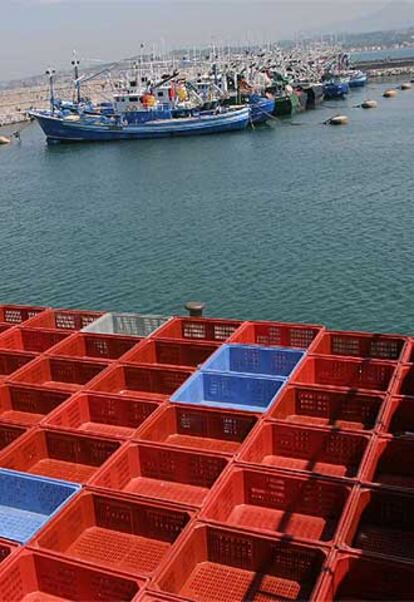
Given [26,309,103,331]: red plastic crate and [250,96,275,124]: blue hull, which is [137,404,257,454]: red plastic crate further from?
[250,96,275,124]: blue hull

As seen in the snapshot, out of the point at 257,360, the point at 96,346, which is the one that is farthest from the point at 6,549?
the point at 96,346

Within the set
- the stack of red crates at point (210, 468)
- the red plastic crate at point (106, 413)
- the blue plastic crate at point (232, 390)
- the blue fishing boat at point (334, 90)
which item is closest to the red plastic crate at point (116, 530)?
the stack of red crates at point (210, 468)

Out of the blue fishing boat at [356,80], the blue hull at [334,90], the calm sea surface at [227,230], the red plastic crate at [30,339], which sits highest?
the blue fishing boat at [356,80]

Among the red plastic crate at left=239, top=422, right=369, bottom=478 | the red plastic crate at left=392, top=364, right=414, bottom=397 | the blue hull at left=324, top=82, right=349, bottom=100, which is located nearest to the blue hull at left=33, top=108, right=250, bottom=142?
the blue hull at left=324, top=82, right=349, bottom=100

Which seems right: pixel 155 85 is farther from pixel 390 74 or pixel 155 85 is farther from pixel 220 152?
pixel 390 74

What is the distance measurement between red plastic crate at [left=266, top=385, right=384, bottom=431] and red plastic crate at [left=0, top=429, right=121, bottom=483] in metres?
2.89

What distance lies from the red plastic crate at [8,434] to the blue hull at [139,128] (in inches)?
2441

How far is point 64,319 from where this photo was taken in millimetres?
15805

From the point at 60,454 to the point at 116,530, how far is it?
2252 millimetres

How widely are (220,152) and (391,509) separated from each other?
5412cm

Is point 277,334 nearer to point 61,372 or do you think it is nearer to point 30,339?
point 61,372

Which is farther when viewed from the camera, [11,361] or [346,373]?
[11,361]

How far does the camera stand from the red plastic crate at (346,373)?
39.2 ft

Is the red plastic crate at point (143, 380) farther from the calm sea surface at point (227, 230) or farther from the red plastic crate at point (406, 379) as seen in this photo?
the calm sea surface at point (227, 230)
